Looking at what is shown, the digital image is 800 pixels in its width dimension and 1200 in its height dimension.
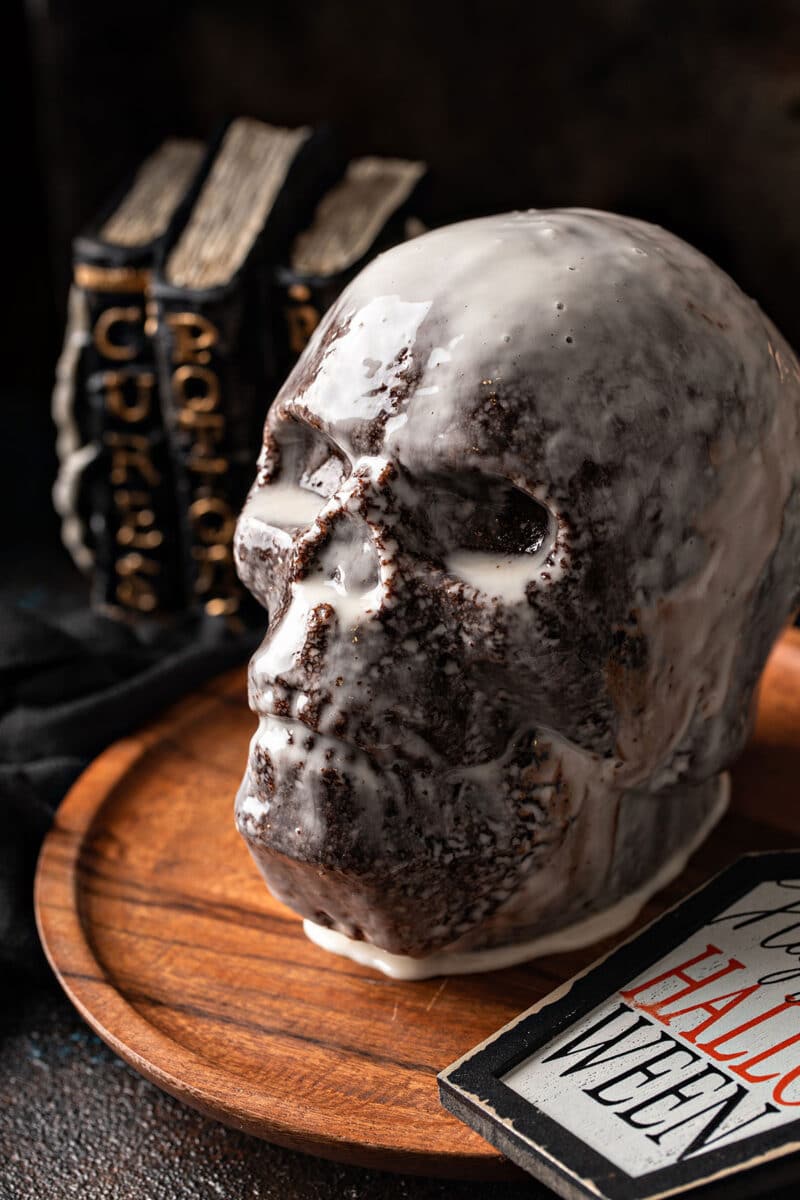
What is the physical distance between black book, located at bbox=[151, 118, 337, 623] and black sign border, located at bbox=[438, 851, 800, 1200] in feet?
2.28

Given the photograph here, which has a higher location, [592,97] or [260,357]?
[592,97]

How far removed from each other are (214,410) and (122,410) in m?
0.13

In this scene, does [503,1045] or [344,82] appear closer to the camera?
[503,1045]

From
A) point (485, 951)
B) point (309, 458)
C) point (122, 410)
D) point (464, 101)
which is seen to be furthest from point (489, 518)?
point (464, 101)

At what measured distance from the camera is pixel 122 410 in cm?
142

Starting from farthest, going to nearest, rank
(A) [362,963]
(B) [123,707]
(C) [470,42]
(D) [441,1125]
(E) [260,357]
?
(C) [470,42] < (E) [260,357] < (B) [123,707] < (A) [362,963] < (D) [441,1125]

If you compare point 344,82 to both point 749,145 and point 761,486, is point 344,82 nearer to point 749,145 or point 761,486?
point 749,145

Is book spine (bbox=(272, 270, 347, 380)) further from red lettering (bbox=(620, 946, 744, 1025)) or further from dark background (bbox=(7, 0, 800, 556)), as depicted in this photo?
red lettering (bbox=(620, 946, 744, 1025))

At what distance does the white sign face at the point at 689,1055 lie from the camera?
70cm

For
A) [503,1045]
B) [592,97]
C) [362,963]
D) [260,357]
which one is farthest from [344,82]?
[503,1045]

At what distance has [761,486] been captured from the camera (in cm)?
83

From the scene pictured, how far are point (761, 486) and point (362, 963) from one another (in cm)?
40

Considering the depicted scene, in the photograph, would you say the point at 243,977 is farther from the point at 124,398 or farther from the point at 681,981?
the point at 124,398

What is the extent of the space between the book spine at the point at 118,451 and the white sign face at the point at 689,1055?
803 millimetres
